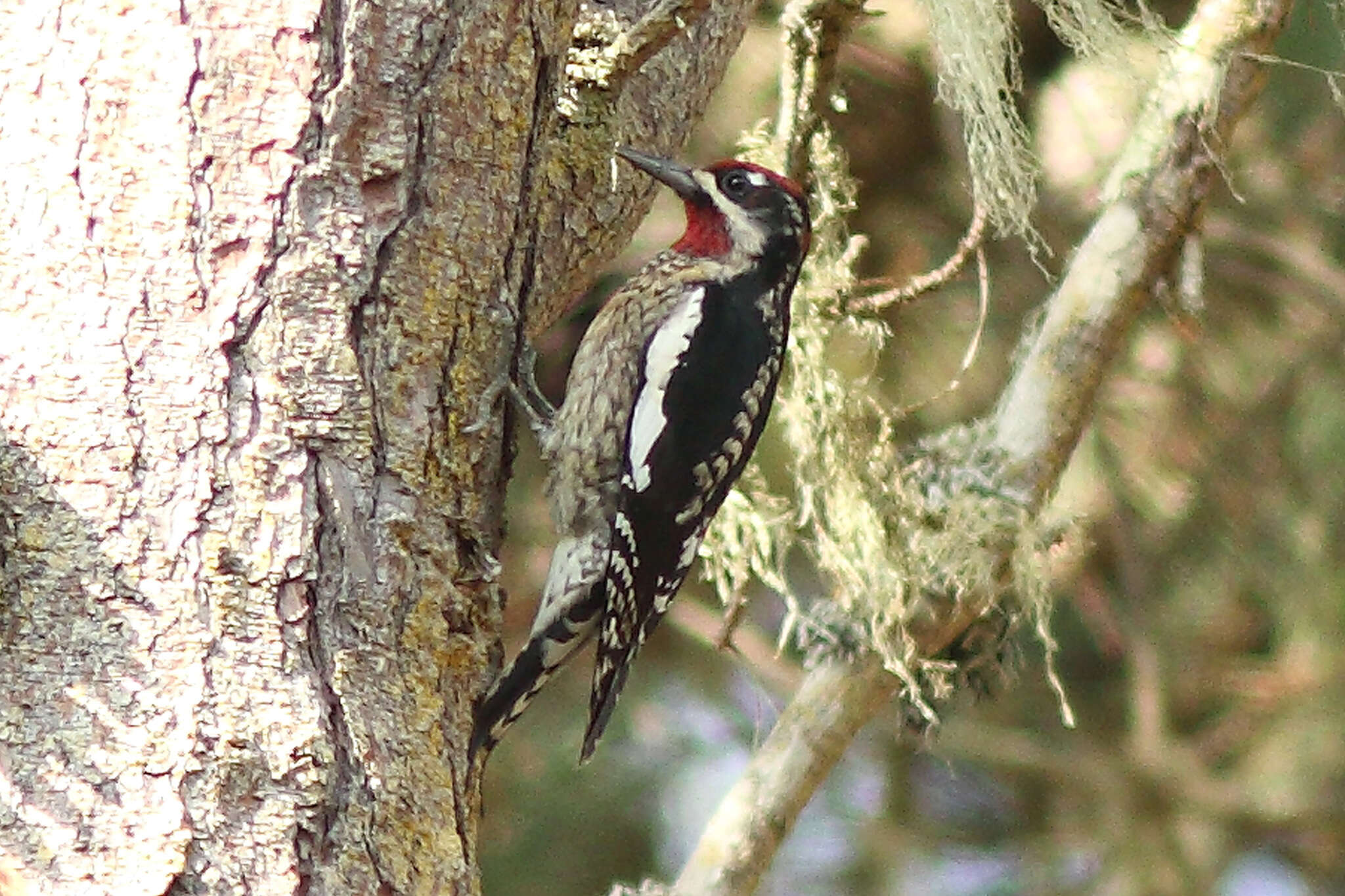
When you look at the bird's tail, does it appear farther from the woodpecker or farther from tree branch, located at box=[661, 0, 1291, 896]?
tree branch, located at box=[661, 0, 1291, 896]

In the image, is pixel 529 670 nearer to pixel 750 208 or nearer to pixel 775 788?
pixel 775 788

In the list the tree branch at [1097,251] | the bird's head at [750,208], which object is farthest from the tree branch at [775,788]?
the bird's head at [750,208]

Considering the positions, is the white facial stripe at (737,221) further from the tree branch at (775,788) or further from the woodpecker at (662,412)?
the tree branch at (775,788)

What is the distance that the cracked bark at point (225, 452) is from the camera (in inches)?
74.6

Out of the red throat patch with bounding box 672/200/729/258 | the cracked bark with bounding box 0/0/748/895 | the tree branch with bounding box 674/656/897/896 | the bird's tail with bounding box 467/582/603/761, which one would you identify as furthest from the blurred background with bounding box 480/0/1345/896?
the cracked bark with bounding box 0/0/748/895

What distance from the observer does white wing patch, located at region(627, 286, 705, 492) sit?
310cm

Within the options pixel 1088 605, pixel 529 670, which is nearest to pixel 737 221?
pixel 529 670

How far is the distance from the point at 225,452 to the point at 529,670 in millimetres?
827

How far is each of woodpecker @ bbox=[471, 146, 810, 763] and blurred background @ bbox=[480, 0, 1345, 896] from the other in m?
0.86

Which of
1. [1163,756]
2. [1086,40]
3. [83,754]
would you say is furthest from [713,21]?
[1163,756]

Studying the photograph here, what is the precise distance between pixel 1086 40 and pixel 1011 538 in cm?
93

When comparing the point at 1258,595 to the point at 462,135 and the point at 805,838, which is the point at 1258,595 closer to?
the point at 805,838

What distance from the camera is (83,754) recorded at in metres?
1.88

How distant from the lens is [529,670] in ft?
8.71
